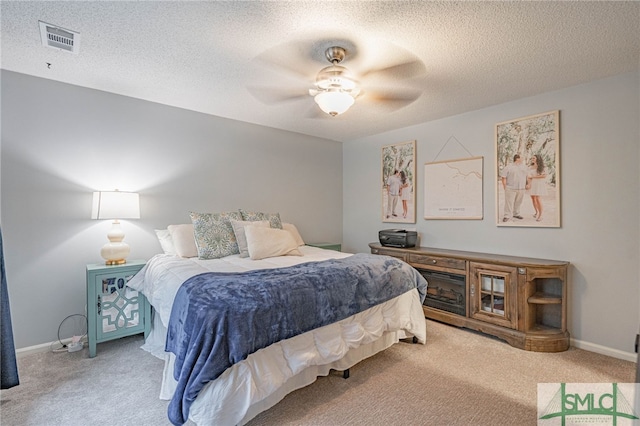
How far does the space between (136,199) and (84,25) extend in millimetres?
1450

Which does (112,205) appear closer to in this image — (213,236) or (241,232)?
(213,236)

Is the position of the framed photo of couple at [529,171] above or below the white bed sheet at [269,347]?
above

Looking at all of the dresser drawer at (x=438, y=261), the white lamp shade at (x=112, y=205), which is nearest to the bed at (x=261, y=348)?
the white lamp shade at (x=112, y=205)

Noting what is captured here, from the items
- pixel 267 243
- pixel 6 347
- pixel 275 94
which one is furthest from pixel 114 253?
pixel 275 94

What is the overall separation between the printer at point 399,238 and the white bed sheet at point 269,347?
1097mm

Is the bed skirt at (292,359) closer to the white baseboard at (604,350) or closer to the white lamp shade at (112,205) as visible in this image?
the white lamp shade at (112,205)

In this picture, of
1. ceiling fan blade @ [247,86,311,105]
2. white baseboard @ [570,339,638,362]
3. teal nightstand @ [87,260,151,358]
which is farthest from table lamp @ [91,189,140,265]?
white baseboard @ [570,339,638,362]

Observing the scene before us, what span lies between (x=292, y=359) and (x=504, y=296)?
7.21ft

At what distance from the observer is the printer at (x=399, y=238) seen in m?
3.73

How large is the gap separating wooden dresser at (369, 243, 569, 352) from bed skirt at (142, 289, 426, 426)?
0.73 m

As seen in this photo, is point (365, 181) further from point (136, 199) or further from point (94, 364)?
point (94, 364)

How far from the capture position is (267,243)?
9.57ft

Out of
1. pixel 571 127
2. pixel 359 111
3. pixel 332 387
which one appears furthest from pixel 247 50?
pixel 571 127

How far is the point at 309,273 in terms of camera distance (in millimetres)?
2068
